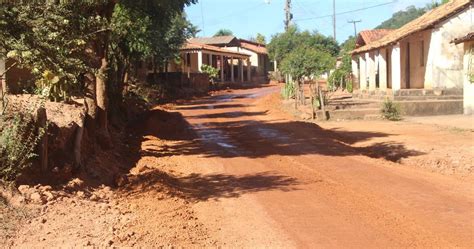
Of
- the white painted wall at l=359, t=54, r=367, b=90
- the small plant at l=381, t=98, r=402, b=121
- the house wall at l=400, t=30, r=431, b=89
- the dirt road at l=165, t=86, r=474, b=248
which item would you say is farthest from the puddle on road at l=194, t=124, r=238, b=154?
the white painted wall at l=359, t=54, r=367, b=90

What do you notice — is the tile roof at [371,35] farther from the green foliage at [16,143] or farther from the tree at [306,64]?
the green foliage at [16,143]

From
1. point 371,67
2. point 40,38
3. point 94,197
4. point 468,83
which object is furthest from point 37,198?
point 371,67

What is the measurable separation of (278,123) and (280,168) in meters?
9.61

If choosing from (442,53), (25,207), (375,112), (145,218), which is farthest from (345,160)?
(442,53)

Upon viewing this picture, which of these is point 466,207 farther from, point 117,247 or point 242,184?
point 117,247

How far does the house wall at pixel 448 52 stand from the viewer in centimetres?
2514

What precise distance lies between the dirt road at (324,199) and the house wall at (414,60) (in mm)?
14360

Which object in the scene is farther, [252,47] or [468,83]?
[252,47]

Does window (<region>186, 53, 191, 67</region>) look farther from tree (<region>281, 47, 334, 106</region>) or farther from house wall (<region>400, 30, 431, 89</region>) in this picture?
house wall (<region>400, 30, 431, 89</region>)

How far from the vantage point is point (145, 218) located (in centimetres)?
729

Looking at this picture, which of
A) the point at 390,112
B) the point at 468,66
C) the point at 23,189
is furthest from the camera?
the point at 390,112

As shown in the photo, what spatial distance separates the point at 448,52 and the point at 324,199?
19.4m

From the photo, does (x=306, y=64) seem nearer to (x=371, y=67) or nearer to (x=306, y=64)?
(x=306, y=64)

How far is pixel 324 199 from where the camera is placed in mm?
8297
